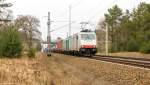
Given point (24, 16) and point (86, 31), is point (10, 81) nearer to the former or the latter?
point (86, 31)

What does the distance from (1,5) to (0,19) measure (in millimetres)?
4069

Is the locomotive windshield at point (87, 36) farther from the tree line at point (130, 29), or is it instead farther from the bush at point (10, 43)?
the tree line at point (130, 29)

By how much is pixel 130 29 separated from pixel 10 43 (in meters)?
51.3

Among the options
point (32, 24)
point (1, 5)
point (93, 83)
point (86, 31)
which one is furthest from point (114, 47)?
point (93, 83)

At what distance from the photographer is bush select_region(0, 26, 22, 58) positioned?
53.1 metres

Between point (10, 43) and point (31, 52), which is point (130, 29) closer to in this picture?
point (31, 52)

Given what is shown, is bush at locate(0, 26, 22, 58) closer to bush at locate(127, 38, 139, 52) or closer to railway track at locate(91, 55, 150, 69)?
railway track at locate(91, 55, 150, 69)

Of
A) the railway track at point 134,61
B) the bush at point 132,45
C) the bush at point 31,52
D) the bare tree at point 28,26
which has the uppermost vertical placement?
the bare tree at point 28,26

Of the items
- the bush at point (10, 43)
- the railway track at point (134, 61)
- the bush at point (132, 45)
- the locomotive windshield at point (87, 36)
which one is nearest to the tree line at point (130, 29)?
the bush at point (132, 45)

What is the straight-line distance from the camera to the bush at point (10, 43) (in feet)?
174

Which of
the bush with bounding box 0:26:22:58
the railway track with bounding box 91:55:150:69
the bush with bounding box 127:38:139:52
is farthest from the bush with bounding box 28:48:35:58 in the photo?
the bush with bounding box 127:38:139:52

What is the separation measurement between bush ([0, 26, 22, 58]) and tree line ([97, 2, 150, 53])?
21.7 m

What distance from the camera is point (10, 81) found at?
18.5 meters

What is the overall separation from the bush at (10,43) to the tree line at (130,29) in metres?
21.7
